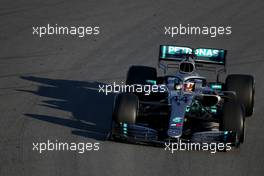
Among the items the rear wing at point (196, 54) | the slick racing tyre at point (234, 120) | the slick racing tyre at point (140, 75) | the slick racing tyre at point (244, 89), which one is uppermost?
the rear wing at point (196, 54)

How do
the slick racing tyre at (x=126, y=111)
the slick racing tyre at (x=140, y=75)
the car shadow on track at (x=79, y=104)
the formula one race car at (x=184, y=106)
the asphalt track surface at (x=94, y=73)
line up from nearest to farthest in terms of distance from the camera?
the asphalt track surface at (x=94, y=73) < the formula one race car at (x=184, y=106) < the slick racing tyre at (x=126, y=111) < the car shadow on track at (x=79, y=104) < the slick racing tyre at (x=140, y=75)

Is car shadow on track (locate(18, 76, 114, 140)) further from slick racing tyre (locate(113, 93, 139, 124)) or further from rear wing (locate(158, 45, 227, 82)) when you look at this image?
rear wing (locate(158, 45, 227, 82))

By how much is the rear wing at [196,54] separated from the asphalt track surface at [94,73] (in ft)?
4.89

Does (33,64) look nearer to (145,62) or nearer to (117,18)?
(145,62)

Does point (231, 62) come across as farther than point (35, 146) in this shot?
Yes

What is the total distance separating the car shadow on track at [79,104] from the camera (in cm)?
1745

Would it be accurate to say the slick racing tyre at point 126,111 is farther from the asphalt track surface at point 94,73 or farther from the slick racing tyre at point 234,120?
the slick racing tyre at point 234,120

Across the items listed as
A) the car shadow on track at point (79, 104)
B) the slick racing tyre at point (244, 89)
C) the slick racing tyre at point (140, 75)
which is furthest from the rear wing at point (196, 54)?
the car shadow on track at point (79, 104)

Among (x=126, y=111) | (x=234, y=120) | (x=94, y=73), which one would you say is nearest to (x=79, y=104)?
(x=94, y=73)

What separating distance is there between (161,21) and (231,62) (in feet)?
13.8

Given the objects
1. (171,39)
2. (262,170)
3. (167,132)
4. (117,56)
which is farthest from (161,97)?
(171,39)

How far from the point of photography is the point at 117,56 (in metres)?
23.2

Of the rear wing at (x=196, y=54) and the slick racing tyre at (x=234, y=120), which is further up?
the rear wing at (x=196, y=54)

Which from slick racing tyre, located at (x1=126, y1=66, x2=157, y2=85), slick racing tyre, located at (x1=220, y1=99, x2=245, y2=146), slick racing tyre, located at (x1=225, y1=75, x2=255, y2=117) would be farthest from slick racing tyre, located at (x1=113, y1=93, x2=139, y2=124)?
slick racing tyre, located at (x1=225, y1=75, x2=255, y2=117)
